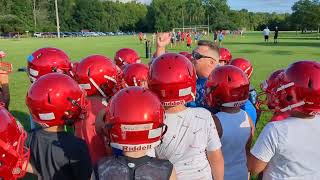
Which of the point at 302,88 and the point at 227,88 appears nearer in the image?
the point at 302,88

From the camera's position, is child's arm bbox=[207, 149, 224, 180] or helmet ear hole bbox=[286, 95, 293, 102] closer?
helmet ear hole bbox=[286, 95, 293, 102]

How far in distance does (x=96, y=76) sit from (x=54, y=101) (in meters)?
1.28

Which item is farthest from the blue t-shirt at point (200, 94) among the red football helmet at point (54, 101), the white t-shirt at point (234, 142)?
the red football helmet at point (54, 101)

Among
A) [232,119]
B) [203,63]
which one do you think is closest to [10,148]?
[232,119]

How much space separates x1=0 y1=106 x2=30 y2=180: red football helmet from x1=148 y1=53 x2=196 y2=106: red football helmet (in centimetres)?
135

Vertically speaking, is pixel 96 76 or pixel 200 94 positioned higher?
pixel 96 76

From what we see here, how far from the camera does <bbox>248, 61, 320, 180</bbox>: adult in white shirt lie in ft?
11.5

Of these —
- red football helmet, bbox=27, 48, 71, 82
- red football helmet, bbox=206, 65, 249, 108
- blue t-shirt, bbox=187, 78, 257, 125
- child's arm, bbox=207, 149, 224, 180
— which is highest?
red football helmet, bbox=27, 48, 71, 82

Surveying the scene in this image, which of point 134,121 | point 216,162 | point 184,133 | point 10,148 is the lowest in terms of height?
point 216,162

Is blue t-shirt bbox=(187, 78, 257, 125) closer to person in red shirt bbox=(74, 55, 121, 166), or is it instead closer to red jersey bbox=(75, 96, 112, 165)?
person in red shirt bbox=(74, 55, 121, 166)

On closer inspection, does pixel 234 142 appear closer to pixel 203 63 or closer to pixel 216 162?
pixel 216 162

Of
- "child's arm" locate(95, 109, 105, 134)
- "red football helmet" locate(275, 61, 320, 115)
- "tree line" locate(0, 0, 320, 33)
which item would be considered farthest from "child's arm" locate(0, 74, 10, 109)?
"tree line" locate(0, 0, 320, 33)

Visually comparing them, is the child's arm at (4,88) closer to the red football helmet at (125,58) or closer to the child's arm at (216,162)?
the red football helmet at (125,58)

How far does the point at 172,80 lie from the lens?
3744 millimetres
